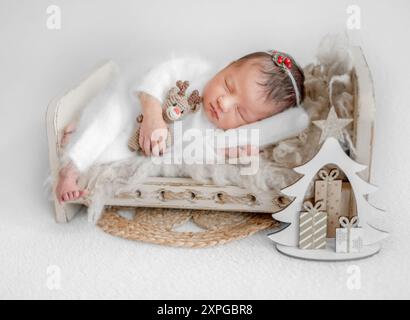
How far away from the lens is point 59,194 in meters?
1.90

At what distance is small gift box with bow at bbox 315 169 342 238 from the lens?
176 cm

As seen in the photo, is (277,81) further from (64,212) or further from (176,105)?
(64,212)

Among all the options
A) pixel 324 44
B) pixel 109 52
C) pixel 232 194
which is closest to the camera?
pixel 232 194

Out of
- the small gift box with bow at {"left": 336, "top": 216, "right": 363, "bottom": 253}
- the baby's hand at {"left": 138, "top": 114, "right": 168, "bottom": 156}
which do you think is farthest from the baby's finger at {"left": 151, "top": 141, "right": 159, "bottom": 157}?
the small gift box with bow at {"left": 336, "top": 216, "right": 363, "bottom": 253}

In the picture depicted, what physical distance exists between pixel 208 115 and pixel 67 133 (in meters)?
0.44

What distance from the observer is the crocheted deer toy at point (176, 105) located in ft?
6.56

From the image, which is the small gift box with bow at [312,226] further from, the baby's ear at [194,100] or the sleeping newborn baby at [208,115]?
the baby's ear at [194,100]

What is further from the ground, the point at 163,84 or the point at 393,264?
the point at 163,84

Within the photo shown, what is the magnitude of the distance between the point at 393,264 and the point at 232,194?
483 millimetres

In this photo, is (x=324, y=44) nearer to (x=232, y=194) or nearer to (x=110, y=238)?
(x=232, y=194)

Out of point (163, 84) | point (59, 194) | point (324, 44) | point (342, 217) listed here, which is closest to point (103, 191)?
point (59, 194)

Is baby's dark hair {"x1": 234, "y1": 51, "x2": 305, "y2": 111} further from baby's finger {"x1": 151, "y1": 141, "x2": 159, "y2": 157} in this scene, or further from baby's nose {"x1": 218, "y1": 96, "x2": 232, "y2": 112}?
baby's finger {"x1": 151, "y1": 141, "x2": 159, "y2": 157}

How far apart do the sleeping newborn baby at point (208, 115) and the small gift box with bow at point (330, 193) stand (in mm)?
246

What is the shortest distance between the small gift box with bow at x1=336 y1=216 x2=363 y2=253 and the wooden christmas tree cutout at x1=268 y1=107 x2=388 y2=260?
1 cm
